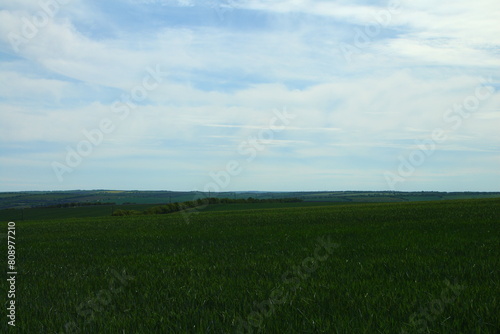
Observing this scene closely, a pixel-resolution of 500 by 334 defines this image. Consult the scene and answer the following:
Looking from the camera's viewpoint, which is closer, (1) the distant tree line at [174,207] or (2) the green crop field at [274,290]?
(2) the green crop field at [274,290]

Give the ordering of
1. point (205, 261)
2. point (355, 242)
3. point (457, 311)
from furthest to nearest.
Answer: point (355, 242)
point (205, 261)
point (457, 311)

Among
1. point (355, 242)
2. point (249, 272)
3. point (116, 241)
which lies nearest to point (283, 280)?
point (249, 272)

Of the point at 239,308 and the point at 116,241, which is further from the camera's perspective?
the point at 116,241

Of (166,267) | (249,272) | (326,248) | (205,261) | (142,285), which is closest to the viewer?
(142,285)

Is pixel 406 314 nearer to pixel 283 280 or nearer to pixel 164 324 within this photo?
pixel 283 280

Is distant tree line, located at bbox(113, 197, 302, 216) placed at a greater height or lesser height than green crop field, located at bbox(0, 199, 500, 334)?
lesser

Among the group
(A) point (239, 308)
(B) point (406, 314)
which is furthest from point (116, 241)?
(B) point (406, 314)

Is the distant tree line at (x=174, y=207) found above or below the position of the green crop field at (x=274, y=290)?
below

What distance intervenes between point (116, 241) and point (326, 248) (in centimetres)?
1065

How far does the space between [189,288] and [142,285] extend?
4.29 feet

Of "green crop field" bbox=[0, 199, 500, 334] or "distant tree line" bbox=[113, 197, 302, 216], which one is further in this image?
"distant tree line" bbox=[113, 197, 302, 216]

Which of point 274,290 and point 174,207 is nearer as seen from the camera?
point 274,290

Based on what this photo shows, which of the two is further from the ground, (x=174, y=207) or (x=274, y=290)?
(x=274, y=290)

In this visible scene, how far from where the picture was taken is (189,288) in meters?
8.09
